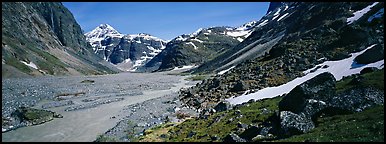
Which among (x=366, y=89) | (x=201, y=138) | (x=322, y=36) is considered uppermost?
(x=322, y=36)

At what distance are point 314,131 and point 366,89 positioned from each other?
8.64 metres

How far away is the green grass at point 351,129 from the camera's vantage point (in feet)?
67.3

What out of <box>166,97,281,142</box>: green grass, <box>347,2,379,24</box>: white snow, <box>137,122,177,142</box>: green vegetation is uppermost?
<box>347,2,379,24</box>: white snow

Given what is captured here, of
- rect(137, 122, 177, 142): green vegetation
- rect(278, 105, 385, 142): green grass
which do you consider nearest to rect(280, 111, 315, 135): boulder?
rect(278, 105, 385, 142): green grass

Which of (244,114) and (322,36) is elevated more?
(322,36)

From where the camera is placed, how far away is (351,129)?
22.3m

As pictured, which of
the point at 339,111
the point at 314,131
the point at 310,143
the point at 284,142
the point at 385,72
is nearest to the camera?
the point at 310,143

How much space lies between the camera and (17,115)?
162 ft

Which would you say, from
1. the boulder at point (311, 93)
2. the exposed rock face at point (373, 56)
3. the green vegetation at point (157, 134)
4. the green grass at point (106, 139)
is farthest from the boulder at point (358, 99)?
the green grass at point (106, 139)

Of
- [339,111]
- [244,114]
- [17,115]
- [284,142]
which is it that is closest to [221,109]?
[244,114]

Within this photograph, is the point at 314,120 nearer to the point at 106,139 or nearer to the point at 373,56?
the point at 106,139

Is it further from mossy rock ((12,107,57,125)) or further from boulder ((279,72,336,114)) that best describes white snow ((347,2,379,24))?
mossy rock ((12,107,57,125))

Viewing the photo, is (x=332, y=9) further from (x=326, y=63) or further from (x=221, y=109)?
(x=221, y=109)

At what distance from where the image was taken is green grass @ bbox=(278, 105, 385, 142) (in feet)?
67.3
